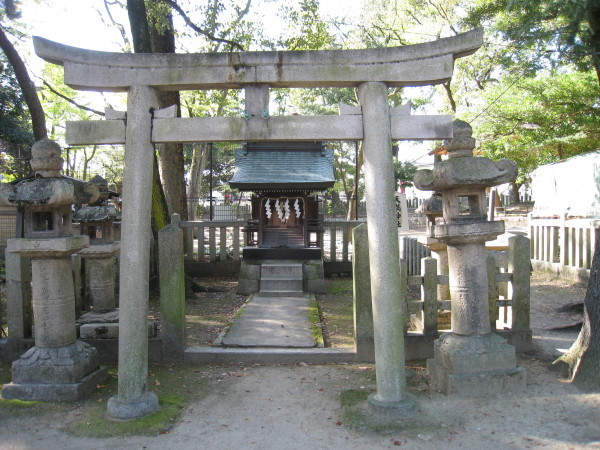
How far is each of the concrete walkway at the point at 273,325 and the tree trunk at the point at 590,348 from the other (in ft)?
10.4

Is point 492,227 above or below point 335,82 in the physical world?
below

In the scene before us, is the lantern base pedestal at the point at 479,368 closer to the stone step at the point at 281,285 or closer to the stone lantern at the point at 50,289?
the stone lantern at the point at 50,289

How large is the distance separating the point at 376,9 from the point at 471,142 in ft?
65.9

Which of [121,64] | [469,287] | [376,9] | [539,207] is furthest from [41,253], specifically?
[376,9]

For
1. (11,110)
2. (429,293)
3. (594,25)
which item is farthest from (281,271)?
(11,110)

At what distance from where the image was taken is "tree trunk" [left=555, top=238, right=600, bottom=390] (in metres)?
4.54

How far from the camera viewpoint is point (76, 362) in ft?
15.3

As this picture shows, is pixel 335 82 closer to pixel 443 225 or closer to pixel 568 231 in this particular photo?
pixel 443 225

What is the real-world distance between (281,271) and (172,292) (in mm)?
5585

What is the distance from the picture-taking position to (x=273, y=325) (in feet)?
24.9

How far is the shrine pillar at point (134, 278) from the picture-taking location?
4164mm

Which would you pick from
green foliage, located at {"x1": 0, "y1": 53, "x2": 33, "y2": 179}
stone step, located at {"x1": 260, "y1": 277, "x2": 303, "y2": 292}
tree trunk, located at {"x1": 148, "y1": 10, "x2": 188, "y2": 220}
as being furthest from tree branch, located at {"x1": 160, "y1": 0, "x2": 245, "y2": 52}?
green foliage, located at {"x1": 0, "y1": 53, "x2": 33, "y2": 179}

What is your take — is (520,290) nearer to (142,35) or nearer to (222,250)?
(142,35)

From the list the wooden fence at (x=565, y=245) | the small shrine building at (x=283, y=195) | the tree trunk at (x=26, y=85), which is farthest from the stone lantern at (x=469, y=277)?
the tree trunk at (x=26, y=85)
